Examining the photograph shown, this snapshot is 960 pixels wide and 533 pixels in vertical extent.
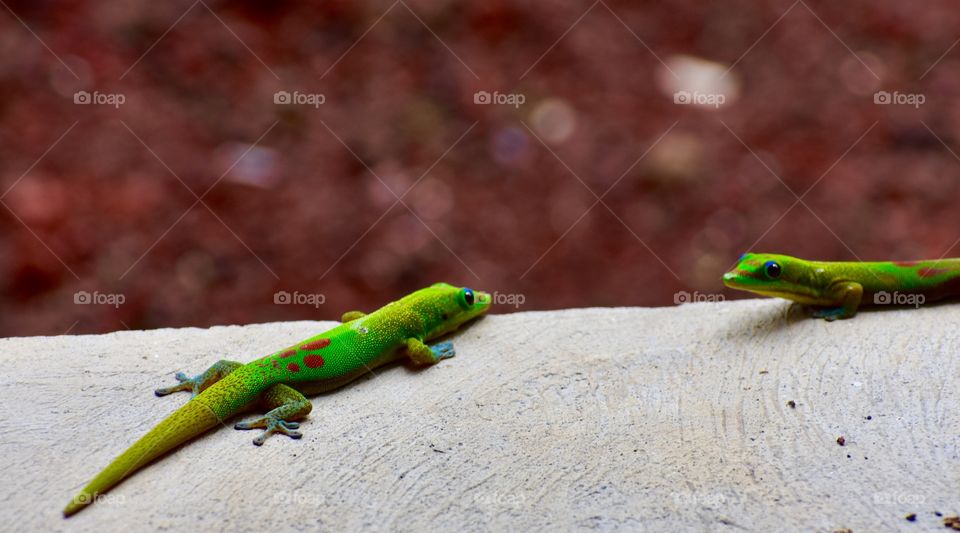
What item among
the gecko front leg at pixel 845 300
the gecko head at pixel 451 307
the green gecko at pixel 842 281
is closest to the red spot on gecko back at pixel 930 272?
the green gecko at pixel 842 281

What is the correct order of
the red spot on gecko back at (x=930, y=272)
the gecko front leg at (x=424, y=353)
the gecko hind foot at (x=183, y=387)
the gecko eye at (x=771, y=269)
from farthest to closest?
the red spot on gecko back at (x=930, y=272) < the gecko eye at (x=771, y=269) < the gecko front leg at (x=424, y=353) < the gecko hind foot at (x=183, y=387)

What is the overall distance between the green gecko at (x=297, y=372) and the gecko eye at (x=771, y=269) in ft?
3.95

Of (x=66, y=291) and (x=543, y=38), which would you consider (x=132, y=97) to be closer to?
(x=66, y=291)

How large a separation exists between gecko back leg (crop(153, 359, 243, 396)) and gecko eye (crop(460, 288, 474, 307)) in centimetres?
101

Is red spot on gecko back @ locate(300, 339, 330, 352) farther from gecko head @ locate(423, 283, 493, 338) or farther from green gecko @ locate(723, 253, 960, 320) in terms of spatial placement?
green gecko @ locate(723, 253, 960, 320)

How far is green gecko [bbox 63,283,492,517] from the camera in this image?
101 inches

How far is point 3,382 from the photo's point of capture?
2.98m

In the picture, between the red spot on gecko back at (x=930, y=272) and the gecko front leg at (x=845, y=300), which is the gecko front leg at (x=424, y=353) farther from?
the red spot on gecko back at (x=930, y=272)

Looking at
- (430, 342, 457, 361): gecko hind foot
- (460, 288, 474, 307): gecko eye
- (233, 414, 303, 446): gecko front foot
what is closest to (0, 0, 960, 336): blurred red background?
(460, 288, 474, 307): gecko eye

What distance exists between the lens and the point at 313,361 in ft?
10.2

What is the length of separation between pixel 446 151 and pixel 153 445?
428cm

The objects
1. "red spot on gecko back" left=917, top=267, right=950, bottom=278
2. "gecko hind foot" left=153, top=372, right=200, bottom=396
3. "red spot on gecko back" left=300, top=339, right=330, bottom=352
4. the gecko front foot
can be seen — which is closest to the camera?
the gecko front foot

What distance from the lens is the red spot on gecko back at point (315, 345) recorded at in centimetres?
315

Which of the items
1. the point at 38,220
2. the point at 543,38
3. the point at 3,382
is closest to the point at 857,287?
the point at 3,382
